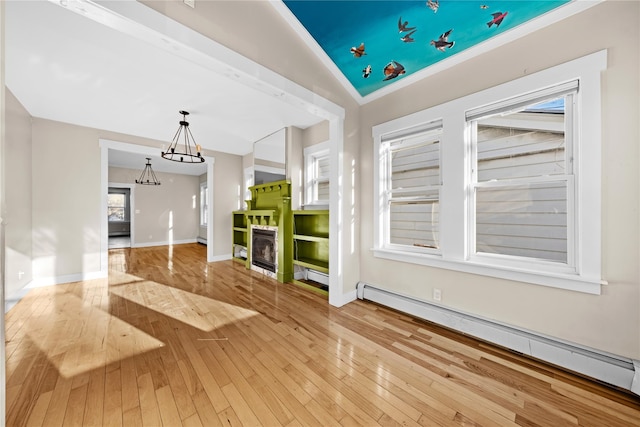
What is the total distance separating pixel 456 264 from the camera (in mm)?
2238

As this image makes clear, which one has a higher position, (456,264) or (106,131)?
(106,131)

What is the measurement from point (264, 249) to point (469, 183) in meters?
3.34

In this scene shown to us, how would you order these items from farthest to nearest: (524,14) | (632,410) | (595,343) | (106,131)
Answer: (106,131) → (524,14) → (595,343) → (632,410)

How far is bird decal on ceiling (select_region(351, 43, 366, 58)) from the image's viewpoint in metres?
2.29

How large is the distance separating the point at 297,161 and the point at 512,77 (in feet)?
9.92

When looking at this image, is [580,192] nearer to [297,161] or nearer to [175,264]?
[297,161]

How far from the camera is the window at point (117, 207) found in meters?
9.62

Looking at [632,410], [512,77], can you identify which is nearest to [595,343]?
[632,410]

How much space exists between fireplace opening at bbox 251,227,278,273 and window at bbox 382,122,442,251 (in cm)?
203

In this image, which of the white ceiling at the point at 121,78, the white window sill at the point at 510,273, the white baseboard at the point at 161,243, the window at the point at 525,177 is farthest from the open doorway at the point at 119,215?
the window at the point at 525,177

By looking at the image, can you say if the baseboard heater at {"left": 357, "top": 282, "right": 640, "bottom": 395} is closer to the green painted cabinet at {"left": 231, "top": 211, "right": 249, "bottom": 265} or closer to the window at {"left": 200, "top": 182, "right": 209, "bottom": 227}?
the green painted cabinet at {"left": 231, "top": 211, "right": 249, "bottom": 265}

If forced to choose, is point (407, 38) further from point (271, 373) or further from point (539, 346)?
point (271, 373)

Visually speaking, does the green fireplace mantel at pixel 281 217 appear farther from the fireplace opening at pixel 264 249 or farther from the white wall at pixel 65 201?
the white wall at pixel 65 201

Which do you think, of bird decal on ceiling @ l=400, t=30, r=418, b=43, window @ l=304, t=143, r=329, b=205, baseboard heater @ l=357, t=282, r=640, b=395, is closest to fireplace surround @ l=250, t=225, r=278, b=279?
window @ l=304, t=143, r=329, b=205
